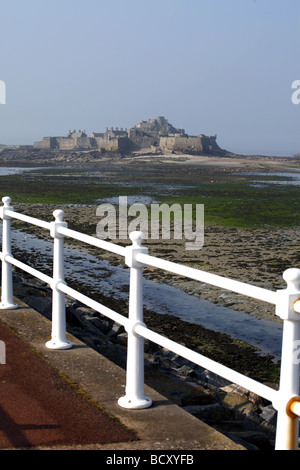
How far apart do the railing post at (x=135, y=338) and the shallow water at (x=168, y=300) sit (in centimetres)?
479

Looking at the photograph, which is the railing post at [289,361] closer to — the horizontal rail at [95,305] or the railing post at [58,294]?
the horizontal rail at [95,305]

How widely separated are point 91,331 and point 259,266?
7.47 metres

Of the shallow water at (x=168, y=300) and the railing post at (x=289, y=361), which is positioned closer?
the railing post at (x=289, y=361)

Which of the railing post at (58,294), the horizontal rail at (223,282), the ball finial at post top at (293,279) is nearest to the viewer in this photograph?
the ball finial at post top at (293,279)

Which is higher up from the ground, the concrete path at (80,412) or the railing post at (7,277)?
the railing post at (7,277)

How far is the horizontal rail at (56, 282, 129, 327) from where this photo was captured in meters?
3.78

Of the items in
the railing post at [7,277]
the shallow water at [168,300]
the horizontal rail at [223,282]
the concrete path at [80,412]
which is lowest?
the shallow water at [168,300]

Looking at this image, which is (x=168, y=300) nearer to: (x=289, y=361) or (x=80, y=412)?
(x=80, y=412)

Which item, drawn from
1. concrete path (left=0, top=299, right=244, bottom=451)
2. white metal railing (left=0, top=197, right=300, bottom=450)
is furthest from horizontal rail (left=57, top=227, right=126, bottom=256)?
concrete path (left=0, top=299, right=244, bottom=451)

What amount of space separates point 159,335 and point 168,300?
7464 mm

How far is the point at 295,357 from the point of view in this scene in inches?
97.8

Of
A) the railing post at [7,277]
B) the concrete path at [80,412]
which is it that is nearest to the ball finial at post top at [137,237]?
the concrete path at [80,412]

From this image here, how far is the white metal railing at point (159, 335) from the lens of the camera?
2.49 metres
